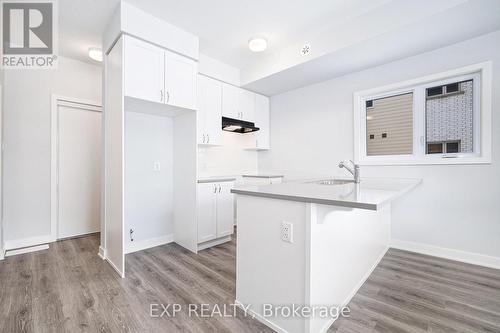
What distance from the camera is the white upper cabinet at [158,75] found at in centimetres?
224

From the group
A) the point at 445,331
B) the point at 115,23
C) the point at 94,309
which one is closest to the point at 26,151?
the point at 115,23

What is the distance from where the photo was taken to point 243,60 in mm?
3436

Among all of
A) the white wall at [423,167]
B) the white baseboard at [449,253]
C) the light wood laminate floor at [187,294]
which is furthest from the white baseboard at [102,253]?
the white baseboard at [449,253]

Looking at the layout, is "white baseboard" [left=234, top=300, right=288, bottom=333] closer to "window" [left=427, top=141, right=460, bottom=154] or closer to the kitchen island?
the kitchen island

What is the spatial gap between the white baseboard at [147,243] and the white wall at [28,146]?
1.32 m

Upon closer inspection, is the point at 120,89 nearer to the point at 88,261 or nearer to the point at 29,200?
the point at 88,261

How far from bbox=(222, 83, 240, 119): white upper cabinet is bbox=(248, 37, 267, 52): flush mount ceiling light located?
794mm

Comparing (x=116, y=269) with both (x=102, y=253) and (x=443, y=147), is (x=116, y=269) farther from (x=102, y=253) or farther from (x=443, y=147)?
(x=443, y=147)

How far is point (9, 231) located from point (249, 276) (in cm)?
324

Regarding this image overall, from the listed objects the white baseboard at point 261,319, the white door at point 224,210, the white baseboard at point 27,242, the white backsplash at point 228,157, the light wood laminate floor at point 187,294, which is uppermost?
the white backsplash at point 228,157

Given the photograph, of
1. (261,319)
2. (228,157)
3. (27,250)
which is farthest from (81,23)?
(261,319)

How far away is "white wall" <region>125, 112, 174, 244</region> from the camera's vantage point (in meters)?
2.85

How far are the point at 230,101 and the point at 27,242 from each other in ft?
11.0

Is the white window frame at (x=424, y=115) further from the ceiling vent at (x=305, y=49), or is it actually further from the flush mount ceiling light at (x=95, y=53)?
the flush mount ceiling light at (x=95, y=53)
